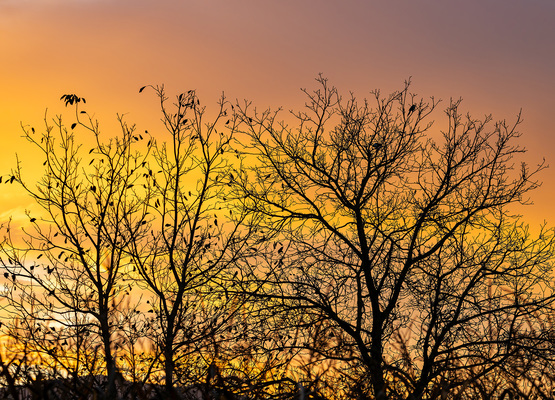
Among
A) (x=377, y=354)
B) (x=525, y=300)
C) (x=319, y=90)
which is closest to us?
(x=377, y=354)

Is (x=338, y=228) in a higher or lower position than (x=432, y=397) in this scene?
higher

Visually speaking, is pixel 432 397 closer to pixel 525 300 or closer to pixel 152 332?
pixel 152 332

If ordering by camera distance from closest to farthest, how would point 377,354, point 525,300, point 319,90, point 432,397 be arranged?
1. point 432,397
2. point 377,354
3. point 525,300
4. point 319,90

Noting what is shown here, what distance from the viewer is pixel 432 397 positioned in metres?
3.61

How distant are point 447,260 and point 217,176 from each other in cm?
699

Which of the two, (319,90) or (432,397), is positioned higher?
(319,90)

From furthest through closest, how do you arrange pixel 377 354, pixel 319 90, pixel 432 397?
pixel 319 90
pixel 377 354
pixel 432 397

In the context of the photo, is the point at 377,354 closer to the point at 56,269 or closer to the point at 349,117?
the point at 349,117

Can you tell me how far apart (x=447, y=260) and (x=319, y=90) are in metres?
6.11

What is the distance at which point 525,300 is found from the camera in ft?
55.8

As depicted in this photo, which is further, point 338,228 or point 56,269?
point 338,228

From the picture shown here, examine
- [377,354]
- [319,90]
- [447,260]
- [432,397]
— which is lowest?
[432,397]

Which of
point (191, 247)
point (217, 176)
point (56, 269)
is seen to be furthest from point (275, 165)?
point (56, 269)

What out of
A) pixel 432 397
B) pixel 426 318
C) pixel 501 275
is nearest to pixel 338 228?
pixel 426 318
